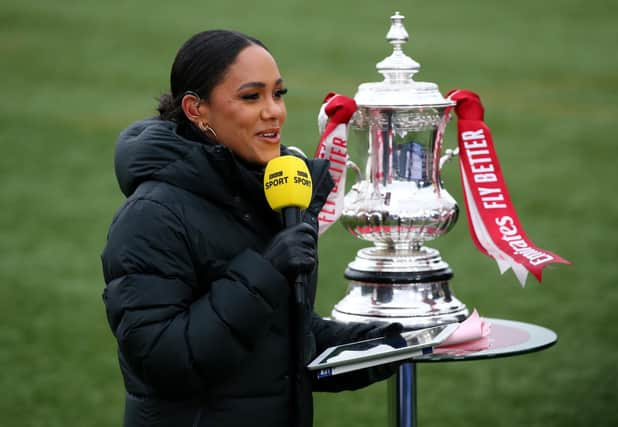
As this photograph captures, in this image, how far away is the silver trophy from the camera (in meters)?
2.75

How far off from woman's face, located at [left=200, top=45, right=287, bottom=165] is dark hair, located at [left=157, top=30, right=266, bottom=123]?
1cm

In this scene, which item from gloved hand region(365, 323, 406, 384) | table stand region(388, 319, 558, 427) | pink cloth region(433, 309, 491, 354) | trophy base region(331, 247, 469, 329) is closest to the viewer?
gloved hand region(365, 323, 406, 384)

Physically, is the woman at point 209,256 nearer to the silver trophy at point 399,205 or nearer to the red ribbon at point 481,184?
the silver trophy at point 399,205

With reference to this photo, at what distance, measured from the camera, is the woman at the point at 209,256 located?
193 cm

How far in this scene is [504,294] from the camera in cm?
679

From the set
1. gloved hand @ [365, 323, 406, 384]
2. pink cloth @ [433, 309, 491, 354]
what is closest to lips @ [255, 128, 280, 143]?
gloved hand @ [365, 323, 406, 384]

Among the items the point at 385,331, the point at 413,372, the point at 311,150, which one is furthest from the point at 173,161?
the point at 311,150

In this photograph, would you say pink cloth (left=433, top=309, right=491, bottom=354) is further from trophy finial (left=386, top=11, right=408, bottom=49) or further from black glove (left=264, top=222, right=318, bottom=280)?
trophy finial (left=386, top=11, right=408, bottom=49)

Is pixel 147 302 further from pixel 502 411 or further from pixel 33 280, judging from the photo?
pixel 33 280

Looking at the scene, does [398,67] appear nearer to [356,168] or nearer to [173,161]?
[356,168]

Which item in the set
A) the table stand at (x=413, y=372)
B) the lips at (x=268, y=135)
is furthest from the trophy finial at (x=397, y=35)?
the lips at (x=268, y=135)

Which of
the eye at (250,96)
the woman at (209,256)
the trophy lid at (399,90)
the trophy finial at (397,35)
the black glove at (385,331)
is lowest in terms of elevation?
the black glove at (385,331)

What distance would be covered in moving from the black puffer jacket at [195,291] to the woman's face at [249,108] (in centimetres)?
5

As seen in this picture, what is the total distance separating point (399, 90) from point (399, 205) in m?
0.29
